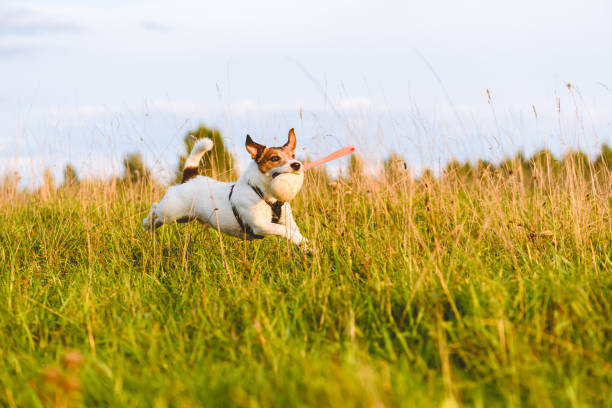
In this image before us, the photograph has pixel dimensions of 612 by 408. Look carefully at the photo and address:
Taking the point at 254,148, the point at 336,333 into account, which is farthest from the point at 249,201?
the point at 336,333

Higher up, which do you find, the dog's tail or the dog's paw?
the dog's tail

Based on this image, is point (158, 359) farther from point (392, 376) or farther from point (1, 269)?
point (1, 269)

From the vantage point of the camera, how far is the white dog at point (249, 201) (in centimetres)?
356

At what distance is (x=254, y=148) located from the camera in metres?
3.60

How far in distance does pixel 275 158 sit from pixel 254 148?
0.59ft

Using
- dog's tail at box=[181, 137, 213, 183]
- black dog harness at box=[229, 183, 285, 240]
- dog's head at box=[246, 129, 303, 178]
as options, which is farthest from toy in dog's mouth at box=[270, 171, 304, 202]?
dog's tail at box=[181, 137, 213, 183]

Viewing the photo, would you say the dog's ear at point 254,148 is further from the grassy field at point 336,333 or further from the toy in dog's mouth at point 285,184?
the grassy field at point 336,333

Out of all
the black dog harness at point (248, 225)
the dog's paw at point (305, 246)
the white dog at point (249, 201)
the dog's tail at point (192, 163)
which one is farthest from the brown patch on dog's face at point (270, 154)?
the dog's tail at point (192, 163)

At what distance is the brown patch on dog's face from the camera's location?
11.5 feet

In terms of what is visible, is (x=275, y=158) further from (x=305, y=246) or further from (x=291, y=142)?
(x=305, y=246)

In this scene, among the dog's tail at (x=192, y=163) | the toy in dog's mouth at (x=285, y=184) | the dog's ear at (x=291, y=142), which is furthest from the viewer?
the dog's tail at (x=192, y=163)

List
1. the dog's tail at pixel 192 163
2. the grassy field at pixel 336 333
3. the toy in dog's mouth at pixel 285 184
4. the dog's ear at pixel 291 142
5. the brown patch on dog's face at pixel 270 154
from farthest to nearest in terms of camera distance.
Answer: the dog's tail at pixel 192 163
the dog's ear at pixel 291 142
the brown patch on dog's face at pixel 270 154
the toy in dog's mouth at pixel 285 184
the grassy field at pixel 336 333

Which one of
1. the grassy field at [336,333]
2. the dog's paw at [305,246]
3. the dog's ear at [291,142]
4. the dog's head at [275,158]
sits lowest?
the grassy field at [336,333]

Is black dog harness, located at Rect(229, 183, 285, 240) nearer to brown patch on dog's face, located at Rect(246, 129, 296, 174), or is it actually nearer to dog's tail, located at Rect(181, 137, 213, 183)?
brown patch on dog's face, located at Rect(246, 129, 296, 174)
